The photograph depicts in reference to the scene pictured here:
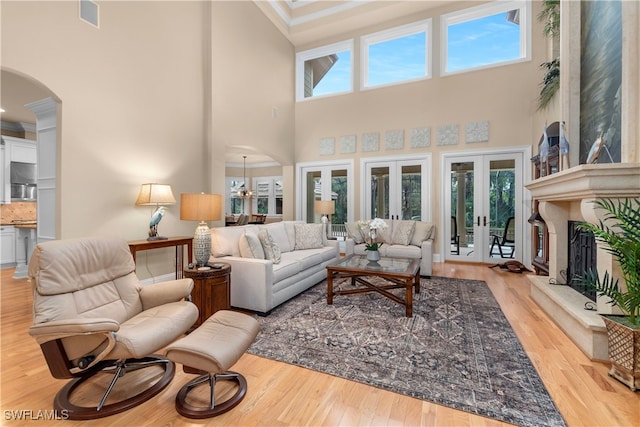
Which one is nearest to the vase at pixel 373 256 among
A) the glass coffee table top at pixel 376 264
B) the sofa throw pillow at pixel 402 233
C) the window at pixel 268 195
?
the glass coffee table top at pixel 376 264

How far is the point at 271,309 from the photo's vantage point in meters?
3.23

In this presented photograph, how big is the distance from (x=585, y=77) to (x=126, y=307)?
5.00 m

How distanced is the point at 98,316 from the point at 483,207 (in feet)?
20.9

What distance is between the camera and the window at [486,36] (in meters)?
5.62

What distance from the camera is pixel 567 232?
3424 mm

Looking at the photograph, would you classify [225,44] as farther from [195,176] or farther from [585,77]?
[585,77]

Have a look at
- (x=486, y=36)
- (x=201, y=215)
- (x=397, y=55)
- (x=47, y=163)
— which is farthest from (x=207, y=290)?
(x=486, y=36)

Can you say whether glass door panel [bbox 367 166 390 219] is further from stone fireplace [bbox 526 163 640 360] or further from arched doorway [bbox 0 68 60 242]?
arched doorway [bbox 0 68 60 242]

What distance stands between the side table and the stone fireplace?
3154 millimetres

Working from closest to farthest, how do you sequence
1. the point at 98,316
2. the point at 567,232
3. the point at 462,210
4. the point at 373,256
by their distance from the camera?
the point at 98,316 → the point at 567,232 → the point at 373,256 → the point at 462,210

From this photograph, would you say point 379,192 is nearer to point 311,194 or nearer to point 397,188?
point 397,188

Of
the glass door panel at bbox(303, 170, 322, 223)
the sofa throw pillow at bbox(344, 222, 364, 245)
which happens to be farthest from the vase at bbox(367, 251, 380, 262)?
the glass door panel at bbox(303, 170, 322, 223)

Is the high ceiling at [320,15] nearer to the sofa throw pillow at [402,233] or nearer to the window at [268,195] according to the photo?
the sofa throw pillow at [402,233]

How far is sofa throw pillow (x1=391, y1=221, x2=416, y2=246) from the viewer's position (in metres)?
5.24
